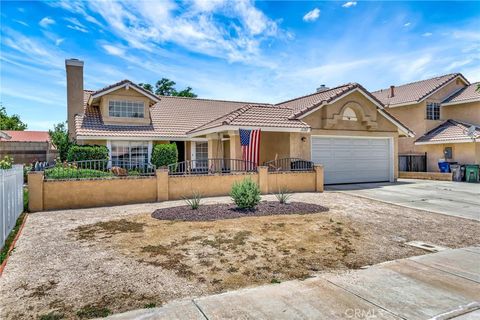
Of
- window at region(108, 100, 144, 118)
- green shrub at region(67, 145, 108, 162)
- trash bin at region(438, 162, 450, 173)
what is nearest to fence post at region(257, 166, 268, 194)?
green shrub at region(67, 145, 108, 162)

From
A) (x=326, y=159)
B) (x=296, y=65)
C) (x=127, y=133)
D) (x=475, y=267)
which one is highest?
(x=296, y=65)

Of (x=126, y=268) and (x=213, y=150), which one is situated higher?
(x=213, y=150)

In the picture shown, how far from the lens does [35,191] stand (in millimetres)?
10734

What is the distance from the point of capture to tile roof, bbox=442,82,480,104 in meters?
24.9

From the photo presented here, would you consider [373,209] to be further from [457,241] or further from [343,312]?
[343,312]

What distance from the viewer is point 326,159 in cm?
1866

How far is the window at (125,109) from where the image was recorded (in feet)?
68.7

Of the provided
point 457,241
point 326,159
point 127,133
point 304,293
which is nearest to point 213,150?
point 127,133

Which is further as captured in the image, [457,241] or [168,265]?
[457,241]

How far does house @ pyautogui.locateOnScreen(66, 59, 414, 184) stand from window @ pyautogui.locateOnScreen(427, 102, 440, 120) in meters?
7.44

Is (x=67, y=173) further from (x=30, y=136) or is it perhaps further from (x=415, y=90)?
(x=30, y=136)

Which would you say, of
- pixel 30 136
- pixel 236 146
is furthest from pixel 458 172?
pixel 30 136

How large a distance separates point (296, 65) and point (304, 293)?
17.4 m

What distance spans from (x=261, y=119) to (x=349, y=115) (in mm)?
5765
